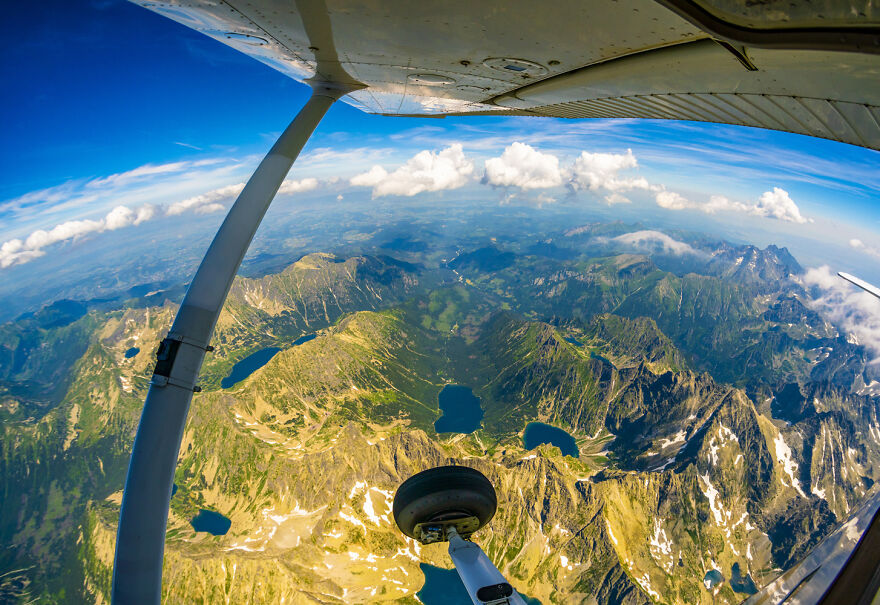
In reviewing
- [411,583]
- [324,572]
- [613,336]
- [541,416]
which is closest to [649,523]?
[541,416]

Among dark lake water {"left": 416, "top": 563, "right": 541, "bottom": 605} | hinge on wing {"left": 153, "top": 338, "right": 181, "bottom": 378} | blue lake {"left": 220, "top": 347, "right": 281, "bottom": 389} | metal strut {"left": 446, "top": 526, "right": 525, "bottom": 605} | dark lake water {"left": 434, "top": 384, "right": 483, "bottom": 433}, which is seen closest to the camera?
hinge on wing {"left": 153, "top": 338, "right": 181, "bottom": 378}

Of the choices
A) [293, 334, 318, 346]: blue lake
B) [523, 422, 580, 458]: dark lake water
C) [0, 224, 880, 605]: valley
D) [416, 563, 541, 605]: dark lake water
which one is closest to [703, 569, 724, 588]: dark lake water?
[0, 224, 880, 605]: valley

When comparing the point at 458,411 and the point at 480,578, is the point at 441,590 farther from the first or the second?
the point at 480,578

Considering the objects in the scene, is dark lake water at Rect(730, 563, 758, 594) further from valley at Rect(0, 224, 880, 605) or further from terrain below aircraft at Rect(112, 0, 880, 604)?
terrain below aircraft at Rect(112, 0, 880, 604)

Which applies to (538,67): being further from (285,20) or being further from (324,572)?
(324,572)

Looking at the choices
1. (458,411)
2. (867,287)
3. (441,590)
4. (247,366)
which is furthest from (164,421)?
(247,366)

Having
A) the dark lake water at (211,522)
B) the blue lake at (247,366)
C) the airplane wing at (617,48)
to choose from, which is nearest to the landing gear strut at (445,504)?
the airplane wing at (617,48)
